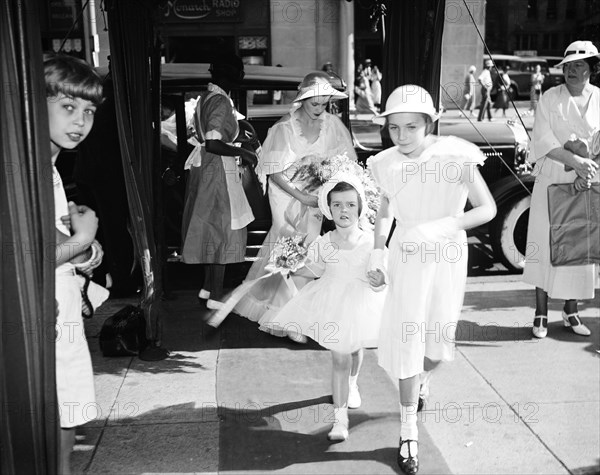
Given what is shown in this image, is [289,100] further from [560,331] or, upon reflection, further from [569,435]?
[569,435]

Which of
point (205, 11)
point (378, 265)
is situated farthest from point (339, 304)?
point (205, 11)

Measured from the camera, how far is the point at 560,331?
5504mm

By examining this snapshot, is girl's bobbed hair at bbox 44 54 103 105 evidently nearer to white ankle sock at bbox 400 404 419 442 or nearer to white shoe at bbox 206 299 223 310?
white ankle sock at bbox 400 404 419 442

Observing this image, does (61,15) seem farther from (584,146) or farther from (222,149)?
(584,146)

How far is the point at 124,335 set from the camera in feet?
16.5

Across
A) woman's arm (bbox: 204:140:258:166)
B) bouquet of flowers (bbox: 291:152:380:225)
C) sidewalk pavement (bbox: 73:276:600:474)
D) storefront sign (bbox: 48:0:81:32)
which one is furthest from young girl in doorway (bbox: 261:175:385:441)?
storefront sign (bbox: 48:0:81:32)

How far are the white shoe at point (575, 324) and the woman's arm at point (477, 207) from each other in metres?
2.36

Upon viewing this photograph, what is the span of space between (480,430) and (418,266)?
110 cm

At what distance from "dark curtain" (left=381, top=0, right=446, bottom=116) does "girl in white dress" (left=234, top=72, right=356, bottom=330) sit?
49 cm

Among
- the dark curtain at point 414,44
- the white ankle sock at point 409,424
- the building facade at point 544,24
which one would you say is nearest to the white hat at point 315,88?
the dark curtain at point 414,44

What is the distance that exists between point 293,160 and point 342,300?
160 centimetres

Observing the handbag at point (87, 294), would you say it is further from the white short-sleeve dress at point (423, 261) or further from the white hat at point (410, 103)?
the white hat at point (410, 103)

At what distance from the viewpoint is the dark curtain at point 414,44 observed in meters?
4.67

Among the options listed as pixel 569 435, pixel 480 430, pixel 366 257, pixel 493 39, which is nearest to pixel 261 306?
pixel 366 257
